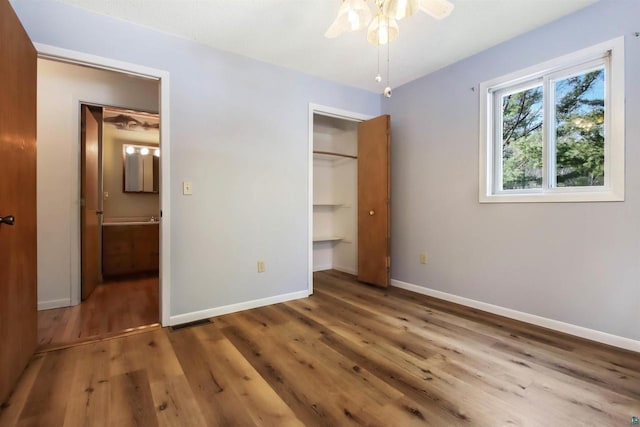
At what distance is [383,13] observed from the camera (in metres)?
1.71

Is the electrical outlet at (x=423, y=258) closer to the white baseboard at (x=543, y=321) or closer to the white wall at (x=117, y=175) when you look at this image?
the white baseboard at (x=543, y=321)

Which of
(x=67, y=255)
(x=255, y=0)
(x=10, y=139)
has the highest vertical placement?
(x=255, y=0)

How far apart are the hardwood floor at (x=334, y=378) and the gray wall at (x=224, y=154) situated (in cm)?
55

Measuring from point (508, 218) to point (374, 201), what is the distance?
144cm

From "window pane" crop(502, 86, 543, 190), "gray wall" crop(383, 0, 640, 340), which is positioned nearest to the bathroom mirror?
"gray wall" crop(383, 0, 640, 340)

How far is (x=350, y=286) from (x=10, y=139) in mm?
3216

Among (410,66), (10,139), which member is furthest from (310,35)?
(10,139)

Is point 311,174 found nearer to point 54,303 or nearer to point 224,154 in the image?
point 224,154

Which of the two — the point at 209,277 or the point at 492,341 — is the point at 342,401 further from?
the point at 209,277

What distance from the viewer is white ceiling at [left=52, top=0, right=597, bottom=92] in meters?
2.15

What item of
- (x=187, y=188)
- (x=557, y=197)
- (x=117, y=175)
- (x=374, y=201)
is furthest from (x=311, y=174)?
(x=117, y=175)

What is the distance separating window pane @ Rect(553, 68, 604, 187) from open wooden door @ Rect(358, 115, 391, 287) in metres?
1.59

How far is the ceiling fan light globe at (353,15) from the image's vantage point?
66.4 inches

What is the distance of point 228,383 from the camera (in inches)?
65.6
